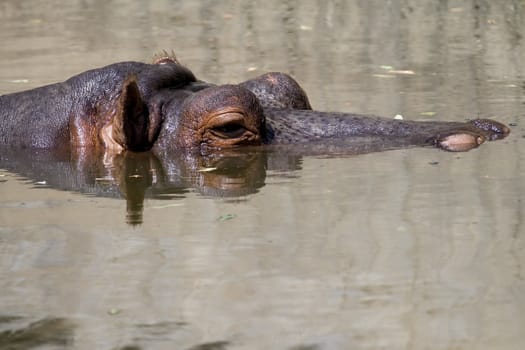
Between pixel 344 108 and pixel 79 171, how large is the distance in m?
2.41

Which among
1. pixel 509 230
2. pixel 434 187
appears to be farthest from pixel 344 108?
pixel 509 230

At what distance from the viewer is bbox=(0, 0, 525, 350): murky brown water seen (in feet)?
14.0

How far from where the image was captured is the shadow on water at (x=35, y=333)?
424 centimetres

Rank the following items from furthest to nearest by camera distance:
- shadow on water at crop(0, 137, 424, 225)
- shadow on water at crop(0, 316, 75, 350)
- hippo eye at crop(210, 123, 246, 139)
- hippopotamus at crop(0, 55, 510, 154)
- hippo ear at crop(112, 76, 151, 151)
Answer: hippo eye at crop(210, 123, 246, 139), hippopotamus at crop(0, 55, 510, 154), hippo ear at crop(112, 76, 151, 151), shadow on water at crop(0, 137, 424, 225), shadow on water at crop(0, 316, 75, 350)

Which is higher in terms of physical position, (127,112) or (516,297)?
(127,112)

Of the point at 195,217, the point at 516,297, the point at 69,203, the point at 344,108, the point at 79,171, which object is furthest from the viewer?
the point at 344,108

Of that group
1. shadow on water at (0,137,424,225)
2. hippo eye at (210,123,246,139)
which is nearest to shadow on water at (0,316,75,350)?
shadow on water at (0,137,424,225)

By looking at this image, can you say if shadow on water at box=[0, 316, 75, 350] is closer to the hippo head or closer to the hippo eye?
the hippo head

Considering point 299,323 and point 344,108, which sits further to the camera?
point 344,108

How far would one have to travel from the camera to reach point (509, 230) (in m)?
5.25

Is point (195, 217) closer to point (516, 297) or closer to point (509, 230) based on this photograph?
point (509, 230)

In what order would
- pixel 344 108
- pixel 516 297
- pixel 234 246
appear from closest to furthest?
pixel 516 297
pixel 234 246
pixel 344 108

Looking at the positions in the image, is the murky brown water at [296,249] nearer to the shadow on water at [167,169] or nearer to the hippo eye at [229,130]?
the shadow on water at [167,169]

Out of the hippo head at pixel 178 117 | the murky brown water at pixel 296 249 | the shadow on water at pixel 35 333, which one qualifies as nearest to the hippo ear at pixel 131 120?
the hippo head at pixel 178 117
